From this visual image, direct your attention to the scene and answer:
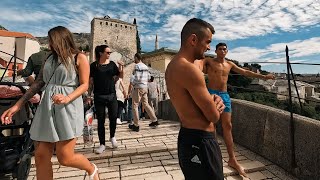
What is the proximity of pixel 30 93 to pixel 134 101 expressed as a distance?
371 centimetres

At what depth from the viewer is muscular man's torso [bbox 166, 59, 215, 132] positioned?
5.76 feet

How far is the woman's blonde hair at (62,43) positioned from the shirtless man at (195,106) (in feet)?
4.17

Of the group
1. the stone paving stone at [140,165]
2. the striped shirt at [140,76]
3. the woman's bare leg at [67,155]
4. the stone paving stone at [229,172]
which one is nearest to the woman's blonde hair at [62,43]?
the woman's bare leg at [67,155]

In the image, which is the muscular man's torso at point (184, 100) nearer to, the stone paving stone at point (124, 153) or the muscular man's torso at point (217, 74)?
the muscular man's torso at point (217, 74)

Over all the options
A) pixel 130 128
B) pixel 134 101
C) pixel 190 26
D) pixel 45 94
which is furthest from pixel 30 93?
pixel 130 128

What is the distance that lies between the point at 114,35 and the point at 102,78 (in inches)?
2027

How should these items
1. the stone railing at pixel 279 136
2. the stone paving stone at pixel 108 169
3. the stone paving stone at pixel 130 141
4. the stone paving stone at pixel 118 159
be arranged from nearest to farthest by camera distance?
the stone railing at pixel 279 136
the stone paving stone at pixel 108 169
the stone paving stone at pixel 118 159
the stone paving stone at pixel 130 141

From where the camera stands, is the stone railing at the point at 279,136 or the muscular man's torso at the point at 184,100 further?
the stone railing at the point at 279,136

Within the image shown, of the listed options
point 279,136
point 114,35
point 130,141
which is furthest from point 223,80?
point 114,35

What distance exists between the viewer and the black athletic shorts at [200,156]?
70.0 inches

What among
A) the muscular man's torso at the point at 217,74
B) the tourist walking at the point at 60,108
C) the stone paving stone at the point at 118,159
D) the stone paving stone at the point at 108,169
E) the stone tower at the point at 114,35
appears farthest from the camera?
the stone tower at the point at 114,35

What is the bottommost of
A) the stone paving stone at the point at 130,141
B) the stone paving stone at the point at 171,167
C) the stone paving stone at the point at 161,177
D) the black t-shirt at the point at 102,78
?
the stone paving stone at the point at 161,177

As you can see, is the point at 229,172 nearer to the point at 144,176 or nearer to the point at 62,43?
the point at 144,176

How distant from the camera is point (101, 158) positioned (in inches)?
173
